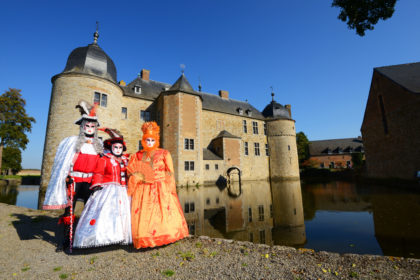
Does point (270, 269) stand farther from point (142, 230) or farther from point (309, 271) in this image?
point (142, 230)

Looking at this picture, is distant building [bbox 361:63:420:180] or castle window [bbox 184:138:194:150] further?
castle window [bbox 184:138:194:150]

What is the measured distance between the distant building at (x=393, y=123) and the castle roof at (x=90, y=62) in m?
23.7

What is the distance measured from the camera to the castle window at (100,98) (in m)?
15.0

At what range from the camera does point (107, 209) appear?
130 inches

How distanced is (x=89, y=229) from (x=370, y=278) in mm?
4059

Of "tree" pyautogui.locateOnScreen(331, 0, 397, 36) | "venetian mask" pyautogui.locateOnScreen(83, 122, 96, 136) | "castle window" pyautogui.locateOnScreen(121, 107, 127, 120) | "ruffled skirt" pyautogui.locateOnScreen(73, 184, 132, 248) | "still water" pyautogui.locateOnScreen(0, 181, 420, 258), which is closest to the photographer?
"ruffled skirt" pyautogui.locateOnScreen(73, 184, 132, 248)

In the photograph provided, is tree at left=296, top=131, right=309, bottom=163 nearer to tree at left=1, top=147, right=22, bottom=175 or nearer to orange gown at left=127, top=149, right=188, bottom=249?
orange gown at left=127, top=149, right=188, bottom=249

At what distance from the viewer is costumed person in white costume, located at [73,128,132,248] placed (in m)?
3.17

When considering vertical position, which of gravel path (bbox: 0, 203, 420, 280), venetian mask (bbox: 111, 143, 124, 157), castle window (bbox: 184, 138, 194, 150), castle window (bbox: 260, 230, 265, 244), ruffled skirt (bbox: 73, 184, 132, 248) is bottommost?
castle window (bbox: 260, 230, 265, 244)

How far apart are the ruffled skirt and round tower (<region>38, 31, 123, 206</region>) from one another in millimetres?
13242

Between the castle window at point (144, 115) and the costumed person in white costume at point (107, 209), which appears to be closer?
the costumed person in white costume at point (107, 209)

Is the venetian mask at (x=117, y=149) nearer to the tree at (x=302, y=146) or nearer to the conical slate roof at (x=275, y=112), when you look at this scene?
the conical slate roof at (x=275, y=112)

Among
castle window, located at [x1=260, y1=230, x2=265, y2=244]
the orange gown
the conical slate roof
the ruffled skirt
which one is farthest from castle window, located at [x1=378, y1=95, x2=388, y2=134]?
the ruffled skirt

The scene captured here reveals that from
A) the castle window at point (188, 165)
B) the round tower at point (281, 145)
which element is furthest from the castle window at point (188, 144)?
the round tower at point (281, 145)
